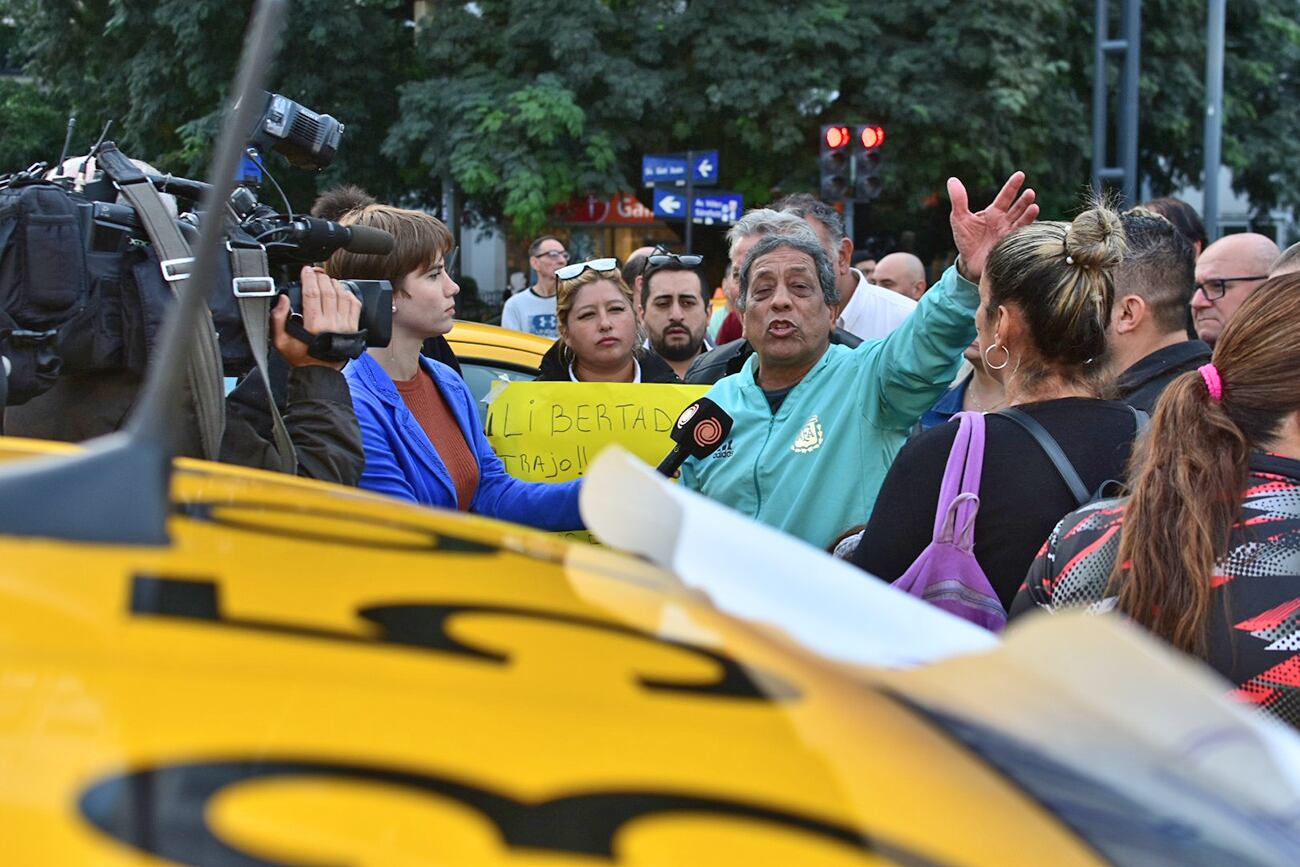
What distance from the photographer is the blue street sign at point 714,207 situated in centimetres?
1688

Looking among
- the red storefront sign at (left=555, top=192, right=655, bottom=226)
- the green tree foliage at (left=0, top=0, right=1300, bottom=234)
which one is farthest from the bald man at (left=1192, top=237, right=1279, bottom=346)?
the red storefront sign at (left=555, top=192, right=655, bottom=226)

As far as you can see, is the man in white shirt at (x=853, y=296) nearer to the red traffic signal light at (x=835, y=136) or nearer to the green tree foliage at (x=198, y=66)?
the red traffic signal light at (x=835, y=136)

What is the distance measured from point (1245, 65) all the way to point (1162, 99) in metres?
1.52

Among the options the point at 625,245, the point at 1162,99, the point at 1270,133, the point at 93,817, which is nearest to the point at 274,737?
the point at 93,817

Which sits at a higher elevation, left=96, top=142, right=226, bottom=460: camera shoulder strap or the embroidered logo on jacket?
left=96, top=142, right=226, bottom=460: camera shoulder strap

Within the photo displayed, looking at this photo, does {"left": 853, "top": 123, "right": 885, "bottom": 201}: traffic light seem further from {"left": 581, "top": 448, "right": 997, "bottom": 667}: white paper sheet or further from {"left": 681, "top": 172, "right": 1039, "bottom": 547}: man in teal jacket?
{"left": 581, "top": 448, "right": 997, "bottom": 667}: white paper sheet

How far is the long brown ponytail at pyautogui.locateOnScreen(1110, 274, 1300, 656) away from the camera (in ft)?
6.72

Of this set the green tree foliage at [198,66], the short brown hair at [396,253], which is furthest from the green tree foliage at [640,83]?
the short brown hair at [396,253]

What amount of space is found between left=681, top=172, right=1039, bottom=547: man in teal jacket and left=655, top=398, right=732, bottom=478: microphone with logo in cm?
28

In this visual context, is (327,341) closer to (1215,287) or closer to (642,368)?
(642,368)

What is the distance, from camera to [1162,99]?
70.4ft

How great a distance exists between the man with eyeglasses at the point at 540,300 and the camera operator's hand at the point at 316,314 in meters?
6.15

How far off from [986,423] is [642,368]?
2.44 metres

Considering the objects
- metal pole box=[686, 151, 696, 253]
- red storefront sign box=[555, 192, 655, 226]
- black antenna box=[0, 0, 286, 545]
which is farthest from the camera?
red storefront sign box=[555, 192, 655, 226]
